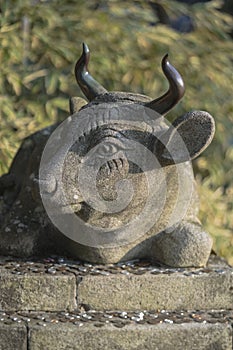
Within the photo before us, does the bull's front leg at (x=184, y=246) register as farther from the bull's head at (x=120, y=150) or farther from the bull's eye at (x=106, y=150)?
the bull's eye at (x=106, y=150)

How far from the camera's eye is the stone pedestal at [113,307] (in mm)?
2188

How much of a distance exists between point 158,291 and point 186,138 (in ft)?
1.54

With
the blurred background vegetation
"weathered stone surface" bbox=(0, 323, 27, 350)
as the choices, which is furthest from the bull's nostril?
the blurred background vegetation

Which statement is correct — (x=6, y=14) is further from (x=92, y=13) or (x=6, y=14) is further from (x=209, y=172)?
(x=209, y=172)

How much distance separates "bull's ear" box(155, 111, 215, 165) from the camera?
224 centimetres

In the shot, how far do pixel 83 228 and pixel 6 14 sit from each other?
254cm

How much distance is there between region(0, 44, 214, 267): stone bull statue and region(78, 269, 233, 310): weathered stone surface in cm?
9

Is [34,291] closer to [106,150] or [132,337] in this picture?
[132,337]

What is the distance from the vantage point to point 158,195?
7.82 feet

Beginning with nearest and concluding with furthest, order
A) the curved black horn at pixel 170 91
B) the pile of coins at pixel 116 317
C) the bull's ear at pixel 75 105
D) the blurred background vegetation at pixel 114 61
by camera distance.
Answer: the curved black horn at pixel 170 91 < the pile of coins at pixel 116 317 < the bull's ear at pixel 75 105 < the blurred background vegetation at pixel 114 61

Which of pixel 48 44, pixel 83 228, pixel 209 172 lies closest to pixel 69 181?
pixel 83 228

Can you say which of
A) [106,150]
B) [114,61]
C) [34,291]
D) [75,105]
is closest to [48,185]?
[106,150]

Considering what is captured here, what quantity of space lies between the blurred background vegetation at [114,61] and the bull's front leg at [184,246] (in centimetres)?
210

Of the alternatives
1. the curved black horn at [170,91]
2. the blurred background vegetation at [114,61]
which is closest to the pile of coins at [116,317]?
the curved black horn at [170,91]
